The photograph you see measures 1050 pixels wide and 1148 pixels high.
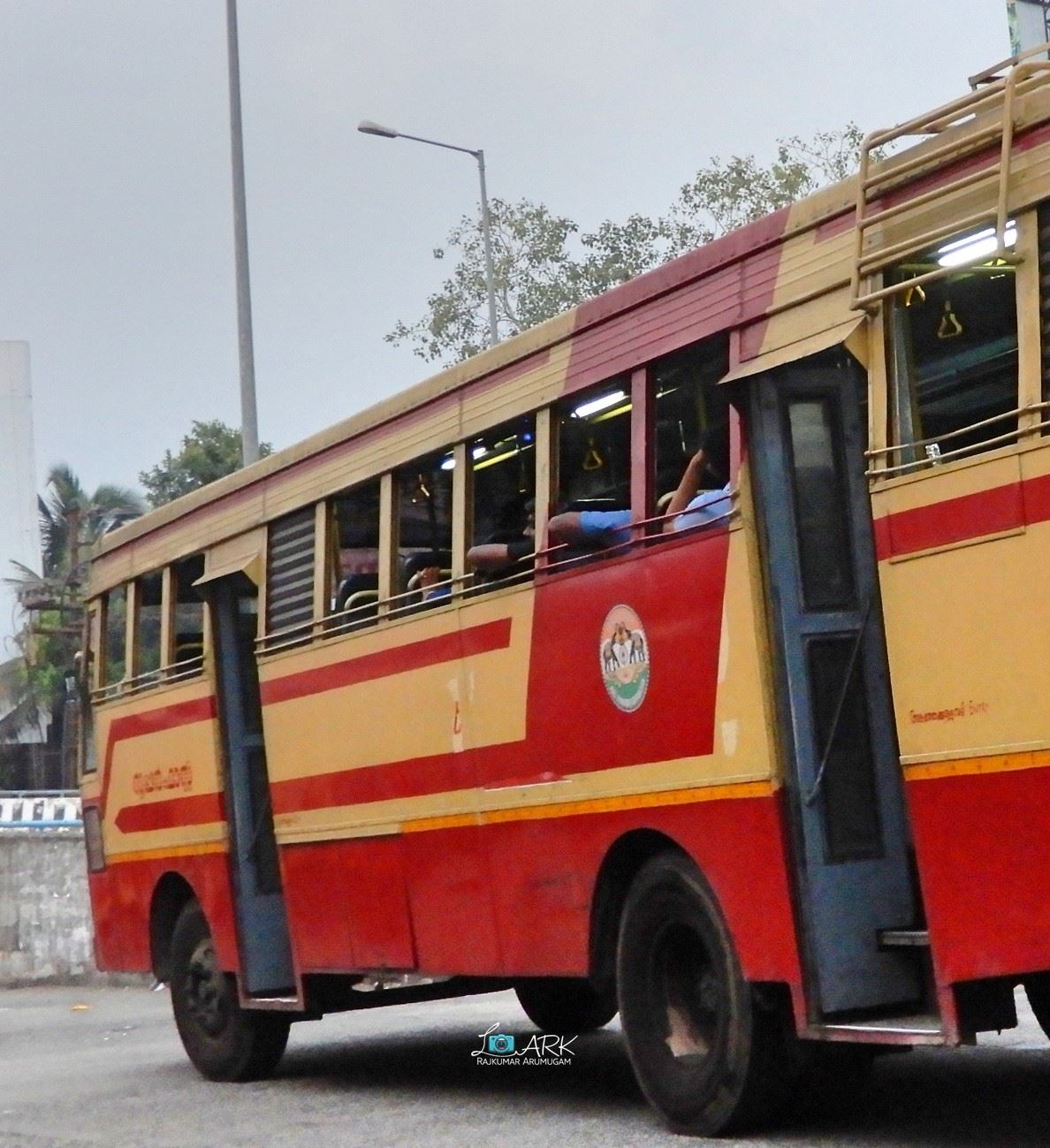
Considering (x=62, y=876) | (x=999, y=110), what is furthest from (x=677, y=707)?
(x=62, y=876)

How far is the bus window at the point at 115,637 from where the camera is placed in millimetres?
14312

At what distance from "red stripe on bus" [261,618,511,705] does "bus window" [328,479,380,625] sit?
25 centimetres

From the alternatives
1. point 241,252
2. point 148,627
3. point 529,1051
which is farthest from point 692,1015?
point 241,252

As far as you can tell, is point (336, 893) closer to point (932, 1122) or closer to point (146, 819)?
point (146, 819)

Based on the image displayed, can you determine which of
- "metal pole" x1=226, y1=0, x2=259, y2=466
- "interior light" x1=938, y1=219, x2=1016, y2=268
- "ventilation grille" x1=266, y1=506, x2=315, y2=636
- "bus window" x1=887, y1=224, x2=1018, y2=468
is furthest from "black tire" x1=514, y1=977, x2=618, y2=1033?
"metal pole" x1=226, y1=0, x2=259, y2=466

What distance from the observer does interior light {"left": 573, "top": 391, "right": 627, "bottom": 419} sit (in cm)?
900

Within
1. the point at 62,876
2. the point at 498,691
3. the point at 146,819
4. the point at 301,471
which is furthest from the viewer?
the point at 62,876

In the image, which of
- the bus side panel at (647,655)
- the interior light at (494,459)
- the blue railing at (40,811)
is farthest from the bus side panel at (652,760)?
the blue railing at (40,811)

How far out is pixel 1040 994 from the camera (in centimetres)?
855

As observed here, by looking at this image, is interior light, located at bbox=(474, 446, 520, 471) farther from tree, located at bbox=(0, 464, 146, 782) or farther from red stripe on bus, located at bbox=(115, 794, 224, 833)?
tree, located at bbox=(0, 464, 146, 782)

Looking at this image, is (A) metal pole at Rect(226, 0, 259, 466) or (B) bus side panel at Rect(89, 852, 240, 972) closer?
(B) bus side panel at Rect(89, 852, 240, 972)

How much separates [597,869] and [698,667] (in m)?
1.17

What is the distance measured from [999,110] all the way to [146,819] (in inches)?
327

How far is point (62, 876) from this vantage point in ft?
74.8
